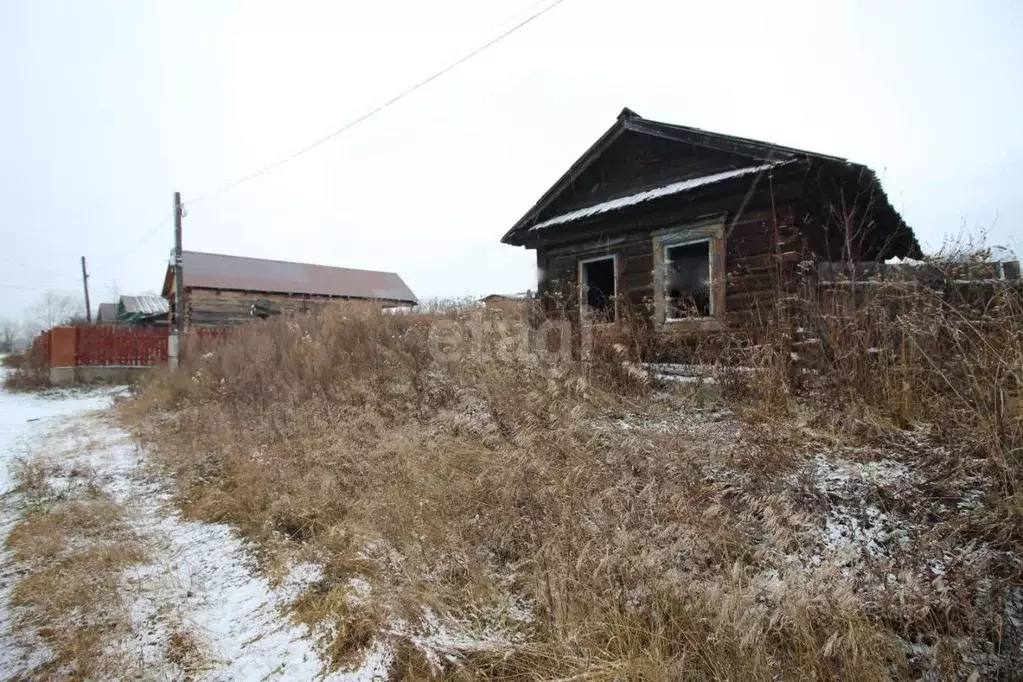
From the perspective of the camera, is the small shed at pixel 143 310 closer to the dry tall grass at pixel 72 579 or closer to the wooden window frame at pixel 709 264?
the dry tall grass at pixel 72 579

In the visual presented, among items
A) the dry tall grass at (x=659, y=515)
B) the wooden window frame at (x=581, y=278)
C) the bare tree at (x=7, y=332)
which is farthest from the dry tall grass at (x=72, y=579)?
the bare tree at (x=7, y=332)

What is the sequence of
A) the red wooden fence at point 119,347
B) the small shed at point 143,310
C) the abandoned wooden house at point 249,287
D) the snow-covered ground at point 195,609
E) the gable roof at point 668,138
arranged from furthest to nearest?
the small shed at point 143,310
the abandoned wooden house at point 249,287
the red wooden fence at point 119,347
the gable roof at point 668,138
the snow-covered ground at point 195,609

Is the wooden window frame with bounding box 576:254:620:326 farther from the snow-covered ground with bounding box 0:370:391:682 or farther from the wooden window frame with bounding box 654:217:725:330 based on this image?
the snow-covered ground with bounding box 0:370:391:682

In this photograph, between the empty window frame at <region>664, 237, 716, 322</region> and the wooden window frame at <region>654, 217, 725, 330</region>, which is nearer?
the wooden window frame at <region>654, 217, 725, 330</region>

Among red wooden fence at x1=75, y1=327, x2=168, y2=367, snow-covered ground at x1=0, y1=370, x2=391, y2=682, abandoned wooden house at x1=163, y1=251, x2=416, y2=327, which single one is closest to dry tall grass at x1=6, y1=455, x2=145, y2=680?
snow-covered ground at x1=0, y1=370, x2=391, y2=682

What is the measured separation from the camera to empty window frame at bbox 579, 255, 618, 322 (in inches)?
305

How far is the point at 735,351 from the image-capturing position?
4438mm

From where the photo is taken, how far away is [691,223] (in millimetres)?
6715

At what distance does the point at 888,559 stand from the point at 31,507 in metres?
5.87

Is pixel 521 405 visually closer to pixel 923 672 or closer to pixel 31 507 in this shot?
pixel 923 672

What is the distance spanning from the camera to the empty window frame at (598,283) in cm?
776

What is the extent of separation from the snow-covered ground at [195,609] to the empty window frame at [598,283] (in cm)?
575

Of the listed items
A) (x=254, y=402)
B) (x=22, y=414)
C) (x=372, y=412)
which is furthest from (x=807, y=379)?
(x=22, y=414)

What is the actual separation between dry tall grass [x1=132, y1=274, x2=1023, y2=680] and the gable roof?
110 inches
